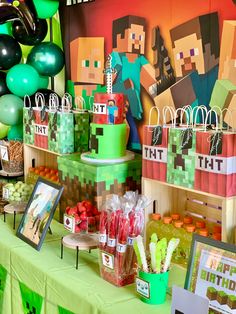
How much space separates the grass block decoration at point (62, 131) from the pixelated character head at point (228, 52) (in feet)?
3.22

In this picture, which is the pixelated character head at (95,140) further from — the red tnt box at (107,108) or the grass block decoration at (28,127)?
the grass block decoration at (28,127)

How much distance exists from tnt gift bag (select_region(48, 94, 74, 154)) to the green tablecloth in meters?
0.48

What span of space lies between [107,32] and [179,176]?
3.86 feet

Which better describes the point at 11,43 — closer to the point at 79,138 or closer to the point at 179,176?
the point at 79,138

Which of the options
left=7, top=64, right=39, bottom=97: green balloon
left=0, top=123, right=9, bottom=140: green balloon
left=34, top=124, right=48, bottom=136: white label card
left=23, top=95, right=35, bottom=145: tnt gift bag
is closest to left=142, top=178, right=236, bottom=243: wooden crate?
left=34, top=124, right=48, bottom=136: white label card

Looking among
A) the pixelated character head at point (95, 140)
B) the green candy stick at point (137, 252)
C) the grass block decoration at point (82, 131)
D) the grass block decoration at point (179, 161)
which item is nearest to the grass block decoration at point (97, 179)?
the pixelated character head at point (95, 140)

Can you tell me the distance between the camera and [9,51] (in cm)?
308

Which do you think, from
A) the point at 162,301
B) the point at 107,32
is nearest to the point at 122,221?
the point at 162,301

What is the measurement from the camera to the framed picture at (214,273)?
156 centimetres

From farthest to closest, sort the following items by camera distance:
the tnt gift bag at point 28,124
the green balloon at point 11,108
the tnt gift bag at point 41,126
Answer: the green balloon at point 11,108
the tnt gift bag at point 28,124
the tnt gift bag at point 41,126

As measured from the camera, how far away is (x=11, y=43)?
3.10 meters

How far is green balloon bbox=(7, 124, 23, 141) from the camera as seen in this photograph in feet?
10.9

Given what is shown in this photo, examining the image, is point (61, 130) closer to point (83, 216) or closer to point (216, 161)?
point (83, 216)

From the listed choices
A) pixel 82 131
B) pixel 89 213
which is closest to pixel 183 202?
pixel 89 213
